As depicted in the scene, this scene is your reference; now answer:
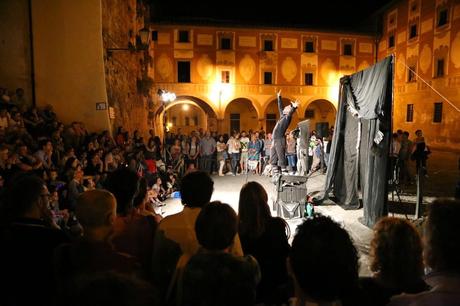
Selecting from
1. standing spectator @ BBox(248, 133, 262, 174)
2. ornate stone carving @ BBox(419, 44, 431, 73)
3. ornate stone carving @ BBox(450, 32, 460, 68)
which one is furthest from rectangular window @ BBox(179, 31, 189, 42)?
ornate stone carving @ BBox(450, 32, 460, 68)

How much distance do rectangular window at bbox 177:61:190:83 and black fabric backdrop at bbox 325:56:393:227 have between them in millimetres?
21916

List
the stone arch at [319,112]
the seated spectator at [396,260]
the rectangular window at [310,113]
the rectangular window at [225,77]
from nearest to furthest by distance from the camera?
the seated spectator at [396,260] → the rectangular window at [225,77] → the stone arch at [319,112] → the rectangular window at [310,113]

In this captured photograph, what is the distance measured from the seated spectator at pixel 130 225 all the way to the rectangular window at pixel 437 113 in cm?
2709

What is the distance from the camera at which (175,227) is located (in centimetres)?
256

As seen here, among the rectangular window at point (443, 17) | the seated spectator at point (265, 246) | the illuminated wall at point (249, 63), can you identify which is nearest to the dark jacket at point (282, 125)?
the seated spectator at point (265, 246)

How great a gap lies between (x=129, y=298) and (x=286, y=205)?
24.5 ft

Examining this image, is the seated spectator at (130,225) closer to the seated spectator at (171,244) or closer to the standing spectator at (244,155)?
the seated spectator at (171,244)

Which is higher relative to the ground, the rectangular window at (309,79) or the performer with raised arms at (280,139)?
the rectangular window at (309,79)

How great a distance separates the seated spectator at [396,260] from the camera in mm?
1968

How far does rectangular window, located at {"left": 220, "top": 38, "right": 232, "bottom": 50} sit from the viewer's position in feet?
97.1

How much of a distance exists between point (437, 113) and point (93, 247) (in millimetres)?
28171

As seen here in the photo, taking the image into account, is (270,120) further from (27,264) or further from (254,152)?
(27,264)

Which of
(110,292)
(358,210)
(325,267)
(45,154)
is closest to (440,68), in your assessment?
(358,210)

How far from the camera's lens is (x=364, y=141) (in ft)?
26.9
